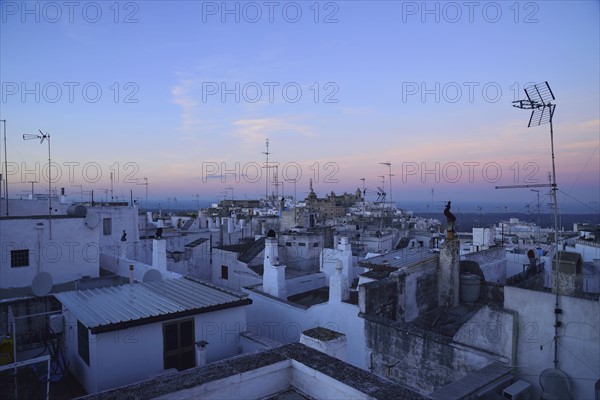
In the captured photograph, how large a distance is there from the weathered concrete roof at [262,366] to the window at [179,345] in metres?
3.19

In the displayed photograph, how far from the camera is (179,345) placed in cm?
701

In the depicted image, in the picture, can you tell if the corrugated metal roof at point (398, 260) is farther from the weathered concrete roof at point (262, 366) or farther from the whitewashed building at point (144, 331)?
the weathered concrete roof at point (262, 366)

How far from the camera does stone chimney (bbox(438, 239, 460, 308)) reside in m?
10.8

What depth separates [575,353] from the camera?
20.0ft

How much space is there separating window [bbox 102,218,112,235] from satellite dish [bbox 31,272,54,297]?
1196cm

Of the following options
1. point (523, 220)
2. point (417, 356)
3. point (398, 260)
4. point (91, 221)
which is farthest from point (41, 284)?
point (523, 220)

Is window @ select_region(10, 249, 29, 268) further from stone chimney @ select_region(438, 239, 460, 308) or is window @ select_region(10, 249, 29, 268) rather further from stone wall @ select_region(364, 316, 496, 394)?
stone chimney @ select_region(438, 239, 460, 308)

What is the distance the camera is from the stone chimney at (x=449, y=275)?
35.4ft

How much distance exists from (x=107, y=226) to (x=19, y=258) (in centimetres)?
786

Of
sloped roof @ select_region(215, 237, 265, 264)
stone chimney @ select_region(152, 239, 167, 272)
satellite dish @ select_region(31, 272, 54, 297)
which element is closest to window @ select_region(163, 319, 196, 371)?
satellite dish @ select_region(31, 272, 54, 297)

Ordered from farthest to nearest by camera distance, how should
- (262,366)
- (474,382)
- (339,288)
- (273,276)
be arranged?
(273,276) → (339,288) → (474,382) → (262,366)

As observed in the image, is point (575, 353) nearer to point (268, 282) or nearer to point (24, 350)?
point (268, 282)

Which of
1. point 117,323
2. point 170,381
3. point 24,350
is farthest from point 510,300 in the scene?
point 24,350

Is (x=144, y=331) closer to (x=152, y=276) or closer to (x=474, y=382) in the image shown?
(x=152, y=276)
